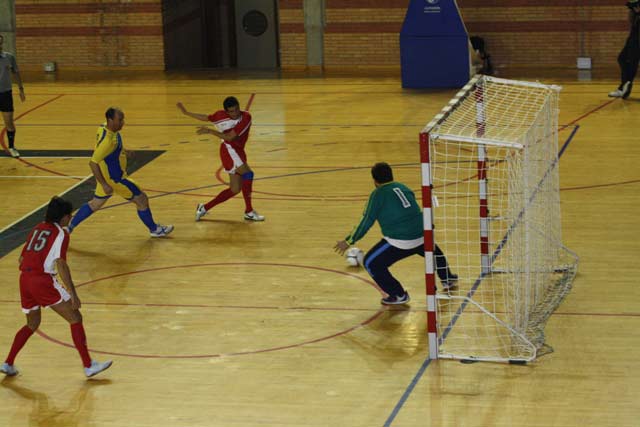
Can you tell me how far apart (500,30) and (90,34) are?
10294 millimetres

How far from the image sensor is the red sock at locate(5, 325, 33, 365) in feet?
30.5

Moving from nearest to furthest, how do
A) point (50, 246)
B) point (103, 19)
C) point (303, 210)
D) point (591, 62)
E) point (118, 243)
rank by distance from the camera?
1. point (50, 246)
2. point (118, 243)
3. point (303, 210)
4. point (591, 62)
5. point (103, 19)

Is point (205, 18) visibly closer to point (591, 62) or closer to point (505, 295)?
point (591, 62)

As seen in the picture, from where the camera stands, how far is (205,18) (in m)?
30.6

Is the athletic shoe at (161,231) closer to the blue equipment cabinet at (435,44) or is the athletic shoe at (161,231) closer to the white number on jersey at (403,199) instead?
the white number on jersey at (403,199)

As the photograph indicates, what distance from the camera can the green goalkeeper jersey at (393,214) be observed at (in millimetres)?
10266

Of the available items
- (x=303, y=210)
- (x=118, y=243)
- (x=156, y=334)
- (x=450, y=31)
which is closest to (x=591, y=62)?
(x=450, y=31)

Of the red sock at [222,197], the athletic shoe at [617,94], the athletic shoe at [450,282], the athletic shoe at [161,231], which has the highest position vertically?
the athletic shoe at [617,94]

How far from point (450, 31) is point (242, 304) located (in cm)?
1289

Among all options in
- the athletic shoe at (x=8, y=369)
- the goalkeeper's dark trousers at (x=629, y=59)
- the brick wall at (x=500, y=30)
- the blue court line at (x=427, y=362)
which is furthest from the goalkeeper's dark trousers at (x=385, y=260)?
the brick wall at (x=500, y=30)

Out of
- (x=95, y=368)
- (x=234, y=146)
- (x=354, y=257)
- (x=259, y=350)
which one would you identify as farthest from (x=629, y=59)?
(x=95, y=368)

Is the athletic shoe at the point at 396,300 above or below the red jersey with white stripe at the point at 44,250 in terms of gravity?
below

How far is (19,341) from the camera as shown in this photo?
932cm

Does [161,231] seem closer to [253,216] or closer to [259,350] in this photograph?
[253,216]
